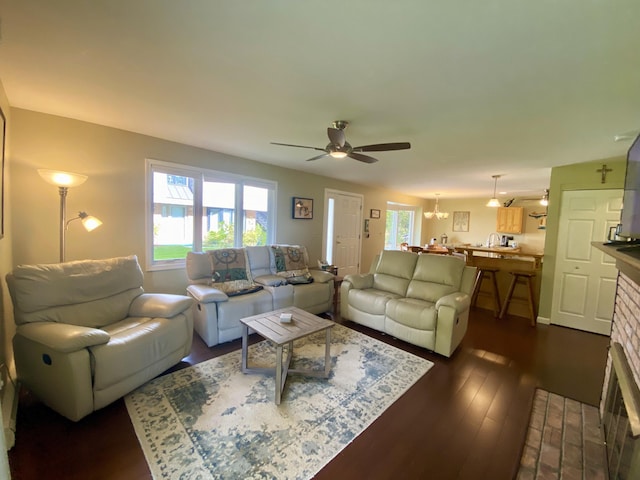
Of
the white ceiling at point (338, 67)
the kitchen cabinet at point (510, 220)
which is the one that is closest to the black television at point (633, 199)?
the white ceiling at point (338, 67)

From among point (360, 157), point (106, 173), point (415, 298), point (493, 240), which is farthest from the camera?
point (493, 240)

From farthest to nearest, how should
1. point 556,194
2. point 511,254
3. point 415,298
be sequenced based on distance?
point 511,254
point 556,194
point 415,298

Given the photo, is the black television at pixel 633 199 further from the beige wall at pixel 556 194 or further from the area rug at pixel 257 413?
the beige wall at pixel 556 194

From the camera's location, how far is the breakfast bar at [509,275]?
405 cm

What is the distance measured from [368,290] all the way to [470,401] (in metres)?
1.69

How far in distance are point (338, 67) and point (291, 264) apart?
2.78 metres

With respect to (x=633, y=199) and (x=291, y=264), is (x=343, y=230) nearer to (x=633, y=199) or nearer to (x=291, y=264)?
(x=291, y=264)

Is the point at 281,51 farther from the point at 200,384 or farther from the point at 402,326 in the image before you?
the point at 402,326

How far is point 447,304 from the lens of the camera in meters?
2.77

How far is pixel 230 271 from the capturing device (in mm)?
3334

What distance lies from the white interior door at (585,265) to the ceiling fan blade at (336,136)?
146 inches

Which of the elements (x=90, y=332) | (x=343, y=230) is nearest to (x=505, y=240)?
(x=343, y=230)

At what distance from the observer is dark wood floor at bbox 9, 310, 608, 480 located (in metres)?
1.48

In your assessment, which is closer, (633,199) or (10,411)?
(633,199)
